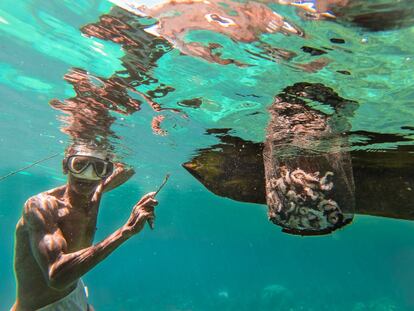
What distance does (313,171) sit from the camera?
6.29 meters

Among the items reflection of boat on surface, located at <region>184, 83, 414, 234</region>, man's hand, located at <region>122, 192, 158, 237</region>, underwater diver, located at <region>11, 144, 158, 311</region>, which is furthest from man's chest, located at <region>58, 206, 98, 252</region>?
reflection of boat on surface, located at <region>184, 83, 414, 234</region>

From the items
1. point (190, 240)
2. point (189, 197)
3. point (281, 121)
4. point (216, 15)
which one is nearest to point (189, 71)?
point (216, 15)

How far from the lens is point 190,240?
109 metres

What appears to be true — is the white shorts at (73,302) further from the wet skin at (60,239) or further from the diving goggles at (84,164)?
the diving goggles at (84,164)

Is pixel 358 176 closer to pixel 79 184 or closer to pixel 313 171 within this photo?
pixel 313 171

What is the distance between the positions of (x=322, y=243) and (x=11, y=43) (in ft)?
277

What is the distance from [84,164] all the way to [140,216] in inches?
111

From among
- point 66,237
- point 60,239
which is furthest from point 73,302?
point 60,239

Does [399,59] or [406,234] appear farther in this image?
[406,234]

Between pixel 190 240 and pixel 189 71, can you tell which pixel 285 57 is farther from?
pixel 190 240

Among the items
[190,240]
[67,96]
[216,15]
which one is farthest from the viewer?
[190,240]

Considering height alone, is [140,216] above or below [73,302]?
above

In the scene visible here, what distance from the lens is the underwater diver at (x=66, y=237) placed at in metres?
4.00

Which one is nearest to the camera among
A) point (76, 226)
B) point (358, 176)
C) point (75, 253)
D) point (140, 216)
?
point (140, 216)
